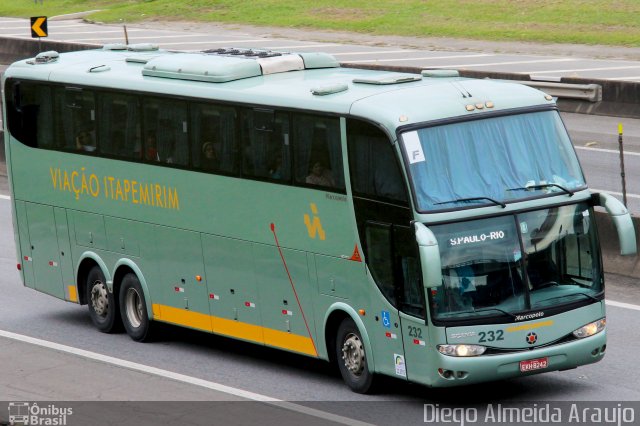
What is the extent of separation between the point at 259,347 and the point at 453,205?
487 cm

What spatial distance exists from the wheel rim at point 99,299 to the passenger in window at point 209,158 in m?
2.94

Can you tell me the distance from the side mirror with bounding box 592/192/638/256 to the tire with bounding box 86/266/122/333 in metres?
6.99

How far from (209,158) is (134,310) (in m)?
2.86

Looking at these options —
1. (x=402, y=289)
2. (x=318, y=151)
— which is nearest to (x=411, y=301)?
(x=402, y=289)

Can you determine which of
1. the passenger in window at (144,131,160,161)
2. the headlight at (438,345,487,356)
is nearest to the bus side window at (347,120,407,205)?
the headlight at (438,345,487,356)

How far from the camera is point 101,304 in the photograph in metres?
18.9

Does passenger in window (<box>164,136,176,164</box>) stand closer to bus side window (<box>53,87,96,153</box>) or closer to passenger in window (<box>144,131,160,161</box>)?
passenger in window (<box>144,131,160,161</box>)

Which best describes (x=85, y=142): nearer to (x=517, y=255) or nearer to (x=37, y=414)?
(x=37, y=414)

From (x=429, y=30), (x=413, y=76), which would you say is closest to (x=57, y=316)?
(x=413, y=76)

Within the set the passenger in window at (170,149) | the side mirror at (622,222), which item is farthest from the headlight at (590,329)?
the passenger in window at (170,149)

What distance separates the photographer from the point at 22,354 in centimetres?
1756

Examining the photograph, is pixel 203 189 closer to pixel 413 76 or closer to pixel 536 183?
pixel 413 76

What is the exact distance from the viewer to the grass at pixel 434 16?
48844mm

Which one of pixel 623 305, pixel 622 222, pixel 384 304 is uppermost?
pixel 622 222
